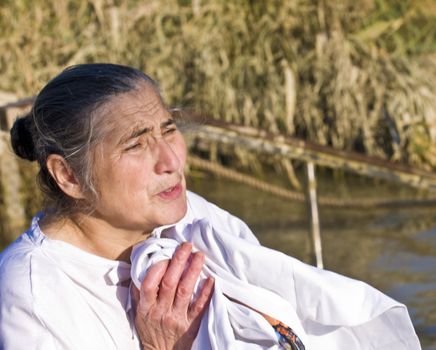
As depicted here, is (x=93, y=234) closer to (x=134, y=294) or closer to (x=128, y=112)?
(x=134, y=294)

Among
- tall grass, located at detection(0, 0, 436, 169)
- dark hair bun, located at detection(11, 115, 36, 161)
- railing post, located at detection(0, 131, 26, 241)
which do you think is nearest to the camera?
dark hair bun, located at detection(11, 115, 36, 161)

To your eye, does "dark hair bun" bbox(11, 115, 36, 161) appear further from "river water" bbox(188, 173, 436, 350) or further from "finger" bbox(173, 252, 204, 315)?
"river water" bbox(188, 173, 436, 350)

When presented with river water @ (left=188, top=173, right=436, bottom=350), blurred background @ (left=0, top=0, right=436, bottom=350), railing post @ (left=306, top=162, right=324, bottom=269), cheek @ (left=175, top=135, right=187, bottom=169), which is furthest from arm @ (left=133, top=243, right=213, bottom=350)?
blurred background @ (left=0, top=0, right=436, bottom=350)

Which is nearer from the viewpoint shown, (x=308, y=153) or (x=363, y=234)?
(x=308, y=153)

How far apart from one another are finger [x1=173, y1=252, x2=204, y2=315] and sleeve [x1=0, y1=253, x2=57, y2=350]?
309 millimetres

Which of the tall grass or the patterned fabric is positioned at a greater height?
the patterned fabric

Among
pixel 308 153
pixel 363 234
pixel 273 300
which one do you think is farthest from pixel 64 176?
pixel 363 234

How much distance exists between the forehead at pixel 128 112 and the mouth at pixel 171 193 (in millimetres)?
168

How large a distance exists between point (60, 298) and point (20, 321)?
11cm

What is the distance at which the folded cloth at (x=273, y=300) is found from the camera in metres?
2.18

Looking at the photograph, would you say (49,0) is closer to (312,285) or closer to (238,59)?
(238,59)

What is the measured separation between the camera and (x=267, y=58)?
7.53 m

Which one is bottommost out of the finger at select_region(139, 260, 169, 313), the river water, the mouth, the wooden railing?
the river water

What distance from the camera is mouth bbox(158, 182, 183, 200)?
87.1 inches
